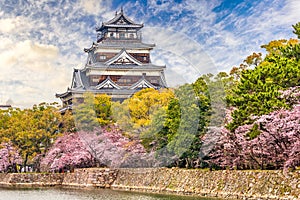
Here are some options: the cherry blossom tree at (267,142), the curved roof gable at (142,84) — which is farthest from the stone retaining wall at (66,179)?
the curved roof gable at (142,84)

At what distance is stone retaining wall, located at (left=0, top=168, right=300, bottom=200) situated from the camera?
1866 centimetres

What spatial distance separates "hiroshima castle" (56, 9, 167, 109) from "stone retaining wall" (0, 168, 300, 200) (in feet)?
26.5

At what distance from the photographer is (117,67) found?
145 feet

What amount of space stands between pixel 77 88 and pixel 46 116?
6066mm

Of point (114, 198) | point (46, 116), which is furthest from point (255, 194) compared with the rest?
point (46, 116)

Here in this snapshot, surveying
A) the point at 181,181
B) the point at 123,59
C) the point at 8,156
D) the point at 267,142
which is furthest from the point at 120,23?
the point at 267,142

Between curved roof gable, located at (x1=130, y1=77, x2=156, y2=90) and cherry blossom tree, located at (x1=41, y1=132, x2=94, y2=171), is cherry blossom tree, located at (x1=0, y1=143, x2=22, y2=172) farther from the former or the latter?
curved roof gable, located at (x1=130, y1=77, x2=156, y2=90)

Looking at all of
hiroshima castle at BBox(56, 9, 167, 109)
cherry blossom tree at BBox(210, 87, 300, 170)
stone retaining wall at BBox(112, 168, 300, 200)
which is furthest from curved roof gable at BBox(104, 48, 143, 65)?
cherry blossom tree at BBox(210, 87, 300, 170)

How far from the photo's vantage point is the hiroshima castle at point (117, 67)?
42969 millimetres

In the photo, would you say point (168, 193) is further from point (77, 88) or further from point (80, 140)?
point (77, 88)

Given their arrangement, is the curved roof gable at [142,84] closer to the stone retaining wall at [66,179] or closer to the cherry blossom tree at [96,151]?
the cherry blossom tree at [96,151]

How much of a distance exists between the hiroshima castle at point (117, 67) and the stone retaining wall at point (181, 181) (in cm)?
808

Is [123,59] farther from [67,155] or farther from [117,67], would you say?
[67,155]

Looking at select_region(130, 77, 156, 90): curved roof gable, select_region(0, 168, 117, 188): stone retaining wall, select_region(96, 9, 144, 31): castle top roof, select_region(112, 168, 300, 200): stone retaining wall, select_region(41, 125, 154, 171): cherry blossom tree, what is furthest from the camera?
select_region(96, 9, 144, 31): castle top roof
